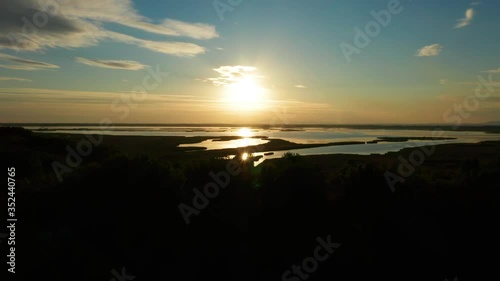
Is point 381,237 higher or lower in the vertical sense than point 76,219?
lower

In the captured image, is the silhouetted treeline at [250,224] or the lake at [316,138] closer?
the silhouetted treeline at [250,224]

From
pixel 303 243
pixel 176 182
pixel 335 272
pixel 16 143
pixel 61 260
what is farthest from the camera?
pixel 16 143

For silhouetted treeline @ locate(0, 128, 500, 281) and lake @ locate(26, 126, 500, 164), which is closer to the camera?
silhouetted treeline @ locate(0, 128, 500, 281)

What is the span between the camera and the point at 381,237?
14.8 m

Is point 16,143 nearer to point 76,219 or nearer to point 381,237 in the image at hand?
point 76,219

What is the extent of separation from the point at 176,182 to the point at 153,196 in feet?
3.67

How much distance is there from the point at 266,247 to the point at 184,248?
307cm

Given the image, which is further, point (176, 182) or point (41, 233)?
point (176, 182)

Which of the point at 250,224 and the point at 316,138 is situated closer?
the point at 250,224

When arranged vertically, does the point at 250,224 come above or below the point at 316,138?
above

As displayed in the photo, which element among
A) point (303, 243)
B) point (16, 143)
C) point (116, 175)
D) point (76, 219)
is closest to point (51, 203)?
point (76, 219)

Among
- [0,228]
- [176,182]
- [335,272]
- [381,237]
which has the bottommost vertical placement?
[335,272]

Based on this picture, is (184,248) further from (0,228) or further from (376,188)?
(376,188)

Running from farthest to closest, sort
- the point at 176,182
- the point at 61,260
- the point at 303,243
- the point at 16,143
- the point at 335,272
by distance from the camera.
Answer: the point at 16,143
the point at 176,182
the point at 303,243
the point at 335,272
the point at 61,260
